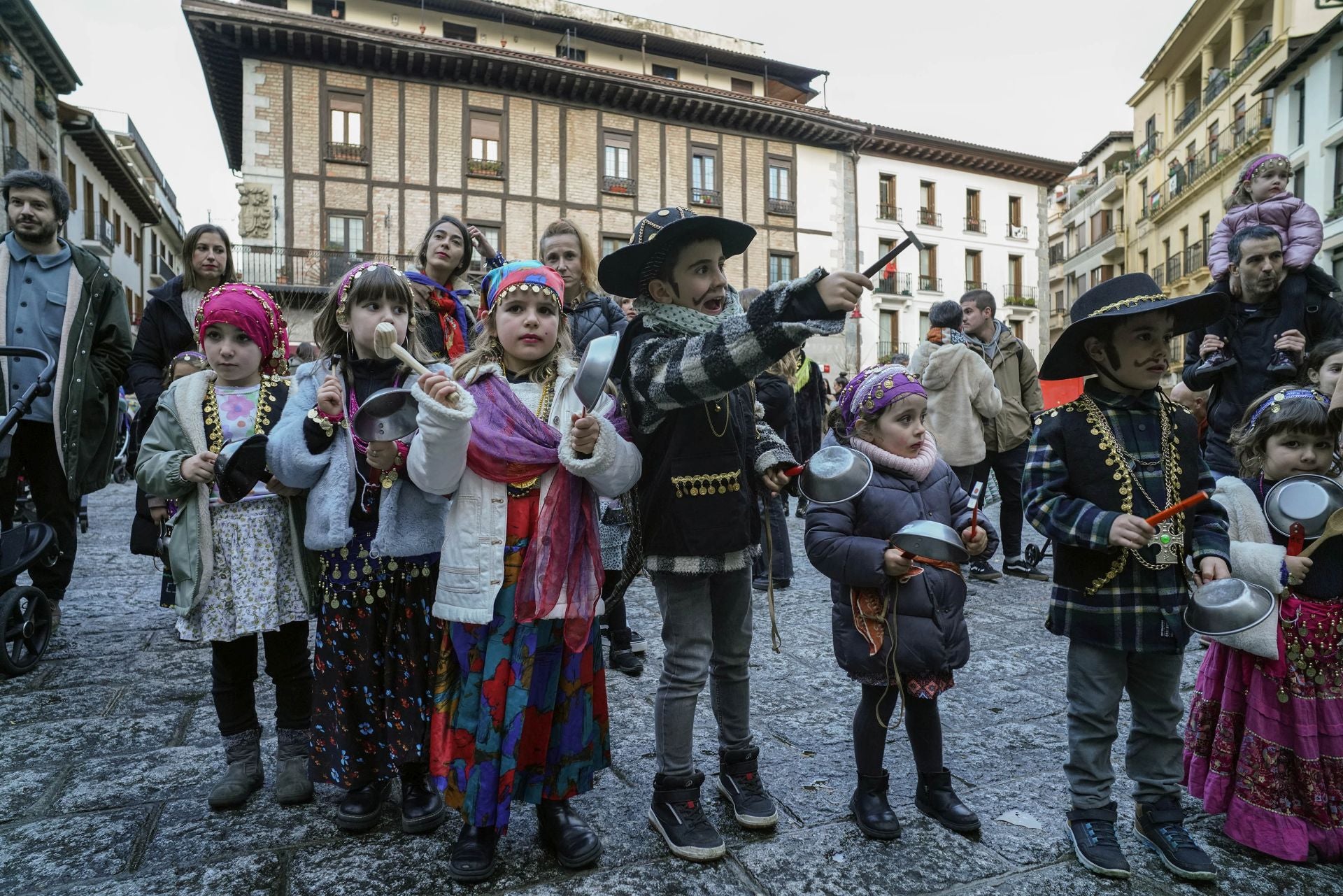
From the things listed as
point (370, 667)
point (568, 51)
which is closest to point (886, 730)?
point (370, 667)

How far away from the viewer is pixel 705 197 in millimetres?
25594

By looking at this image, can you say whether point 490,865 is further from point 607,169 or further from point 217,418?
point 607,169

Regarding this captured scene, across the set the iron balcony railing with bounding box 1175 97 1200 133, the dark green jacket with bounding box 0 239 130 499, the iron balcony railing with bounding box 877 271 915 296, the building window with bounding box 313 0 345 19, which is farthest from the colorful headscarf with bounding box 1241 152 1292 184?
the iron balcony railing with bounding box 1175 97 1200 133

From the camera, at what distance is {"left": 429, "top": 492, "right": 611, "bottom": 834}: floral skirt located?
2.26 metres

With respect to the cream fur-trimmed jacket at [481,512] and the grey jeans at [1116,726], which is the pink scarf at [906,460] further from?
the cream fur-trimmed jacket at [481,512]

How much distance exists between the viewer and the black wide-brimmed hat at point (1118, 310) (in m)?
2.32

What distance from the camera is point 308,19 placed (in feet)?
66.1

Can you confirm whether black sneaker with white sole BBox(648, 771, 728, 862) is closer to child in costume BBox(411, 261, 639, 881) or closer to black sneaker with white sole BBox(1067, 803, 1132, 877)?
child in costume BBox(411, 261, 639, 881)

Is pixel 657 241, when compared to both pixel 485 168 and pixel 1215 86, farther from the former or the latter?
pixel 1215 86

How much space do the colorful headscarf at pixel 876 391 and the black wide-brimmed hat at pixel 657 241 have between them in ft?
1.94

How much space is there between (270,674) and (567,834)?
115cm

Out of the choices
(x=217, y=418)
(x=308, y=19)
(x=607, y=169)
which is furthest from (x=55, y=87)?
(x=217, y=418)

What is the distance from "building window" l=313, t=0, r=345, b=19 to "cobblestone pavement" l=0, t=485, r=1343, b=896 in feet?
77.9

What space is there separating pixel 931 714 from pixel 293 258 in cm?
2161
